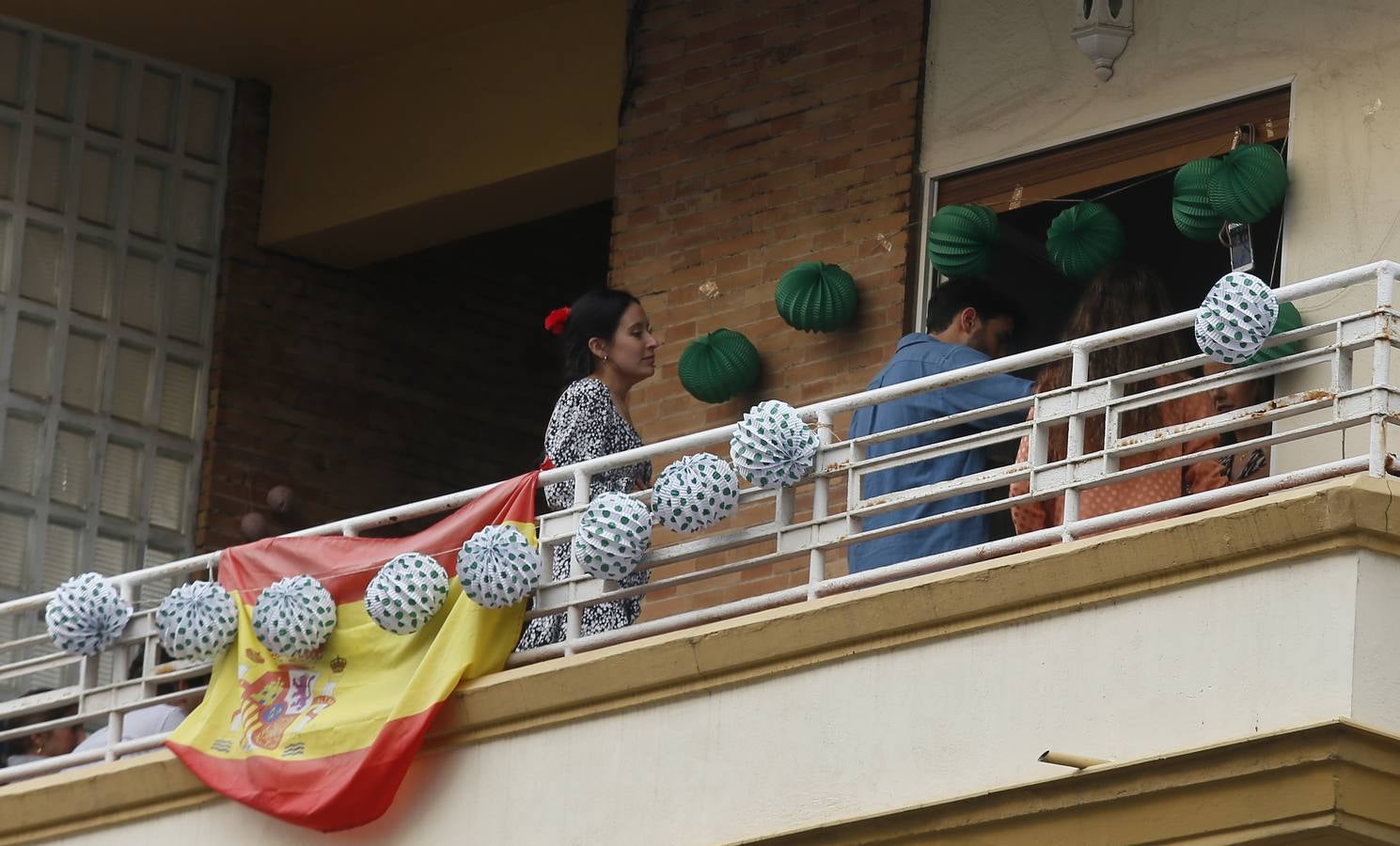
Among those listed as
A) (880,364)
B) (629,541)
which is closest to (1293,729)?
(629,541)

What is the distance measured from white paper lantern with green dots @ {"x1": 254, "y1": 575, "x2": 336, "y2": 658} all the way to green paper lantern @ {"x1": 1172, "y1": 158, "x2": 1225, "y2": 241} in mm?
3391

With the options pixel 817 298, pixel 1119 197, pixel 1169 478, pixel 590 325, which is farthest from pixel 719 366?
pixel 1169 478

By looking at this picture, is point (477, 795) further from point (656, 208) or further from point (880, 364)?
point (656, 208)

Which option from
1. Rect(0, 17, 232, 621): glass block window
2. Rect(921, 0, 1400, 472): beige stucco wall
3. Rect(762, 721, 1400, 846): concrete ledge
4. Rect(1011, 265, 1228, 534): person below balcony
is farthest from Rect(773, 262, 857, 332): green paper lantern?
Rect(762, 721, 1400, 846): concrete ledge

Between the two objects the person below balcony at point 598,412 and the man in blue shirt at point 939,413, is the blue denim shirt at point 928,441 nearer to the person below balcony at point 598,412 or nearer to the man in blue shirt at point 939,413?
the man in blue shirt at point 939,413

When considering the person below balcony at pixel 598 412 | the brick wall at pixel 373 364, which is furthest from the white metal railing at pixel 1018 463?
the brick wall at pixel 373 364

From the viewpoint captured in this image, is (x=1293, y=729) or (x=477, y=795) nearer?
(x=1293, y=729)

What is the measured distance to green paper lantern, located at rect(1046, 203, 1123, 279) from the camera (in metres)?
10.6

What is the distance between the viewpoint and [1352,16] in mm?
10438

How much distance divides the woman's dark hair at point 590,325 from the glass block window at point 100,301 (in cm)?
415

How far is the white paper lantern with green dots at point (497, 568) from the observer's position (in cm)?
920

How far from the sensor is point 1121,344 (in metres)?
8.42

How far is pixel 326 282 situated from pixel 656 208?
8.32ft

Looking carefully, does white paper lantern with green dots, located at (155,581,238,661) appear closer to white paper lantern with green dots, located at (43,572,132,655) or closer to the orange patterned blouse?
white paper lantern with green dots, located at (43,572,132,655)
